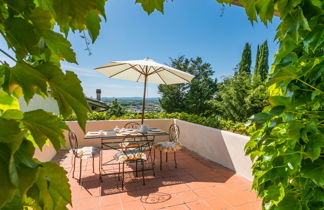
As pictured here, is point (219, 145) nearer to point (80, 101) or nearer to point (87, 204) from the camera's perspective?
point (87, 204)

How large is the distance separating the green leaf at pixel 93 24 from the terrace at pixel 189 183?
2436 mm

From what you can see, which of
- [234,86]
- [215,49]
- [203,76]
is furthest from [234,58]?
[234,86]

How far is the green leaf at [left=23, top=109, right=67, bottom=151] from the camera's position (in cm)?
30

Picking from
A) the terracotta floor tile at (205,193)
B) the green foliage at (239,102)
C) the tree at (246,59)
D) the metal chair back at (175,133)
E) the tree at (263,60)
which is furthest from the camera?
the tree at (246,59)

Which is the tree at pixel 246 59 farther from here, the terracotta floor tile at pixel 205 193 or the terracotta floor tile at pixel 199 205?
the terracotta floor tile at pixel 199 205

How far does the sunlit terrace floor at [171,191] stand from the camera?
8.37 ft

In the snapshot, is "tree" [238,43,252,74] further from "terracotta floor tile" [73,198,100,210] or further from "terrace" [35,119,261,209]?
"terracotta floor tile" [73,198,100,210]

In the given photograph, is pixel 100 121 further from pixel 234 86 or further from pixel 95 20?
pixel 234 86

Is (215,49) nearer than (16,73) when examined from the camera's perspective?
No

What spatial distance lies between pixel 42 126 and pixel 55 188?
12 centimetres

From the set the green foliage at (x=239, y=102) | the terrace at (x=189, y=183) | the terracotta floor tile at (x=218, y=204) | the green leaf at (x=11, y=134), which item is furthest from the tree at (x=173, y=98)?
the green leaf at (x=11, y=134)

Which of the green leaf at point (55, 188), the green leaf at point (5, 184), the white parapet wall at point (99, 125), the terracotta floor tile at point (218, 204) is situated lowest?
the terracotta floor tile at point (218, 204)

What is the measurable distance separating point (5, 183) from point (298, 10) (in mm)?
1110

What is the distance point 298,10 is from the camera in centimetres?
80
